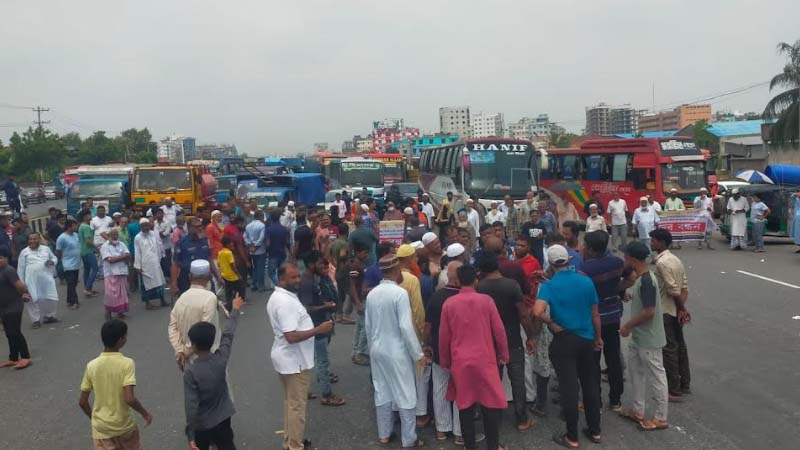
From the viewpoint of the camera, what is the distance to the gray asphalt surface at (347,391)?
582 centimetres

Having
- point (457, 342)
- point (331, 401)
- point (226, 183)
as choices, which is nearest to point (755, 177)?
point (331, 401)

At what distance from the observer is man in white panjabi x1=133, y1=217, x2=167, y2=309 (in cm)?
1153

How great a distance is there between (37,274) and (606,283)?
8.94 meters

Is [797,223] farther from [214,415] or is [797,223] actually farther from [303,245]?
[214,415]

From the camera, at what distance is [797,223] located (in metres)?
16.0

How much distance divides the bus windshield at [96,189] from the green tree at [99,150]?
66.7 metres

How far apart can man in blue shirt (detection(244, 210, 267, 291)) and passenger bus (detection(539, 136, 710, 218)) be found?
12.0 metres

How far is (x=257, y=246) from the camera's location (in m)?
12.7

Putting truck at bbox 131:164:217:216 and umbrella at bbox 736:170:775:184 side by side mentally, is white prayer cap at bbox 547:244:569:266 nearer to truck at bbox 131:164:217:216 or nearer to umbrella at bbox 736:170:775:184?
umbrella at bbox 736:170:775:184

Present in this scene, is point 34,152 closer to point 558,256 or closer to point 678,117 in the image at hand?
point 558,256

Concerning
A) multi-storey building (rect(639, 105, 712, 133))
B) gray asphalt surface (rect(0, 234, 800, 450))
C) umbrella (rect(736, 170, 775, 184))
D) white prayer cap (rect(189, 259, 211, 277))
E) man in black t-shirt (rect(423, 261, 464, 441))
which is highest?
multi-storey building (rect(639, 105, 712, 133))

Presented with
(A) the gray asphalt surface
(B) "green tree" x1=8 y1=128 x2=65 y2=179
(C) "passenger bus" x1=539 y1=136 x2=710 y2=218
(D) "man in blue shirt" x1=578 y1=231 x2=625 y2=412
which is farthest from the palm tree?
(B) "green tree" x1=8 y1=128 x2=65 y2=179

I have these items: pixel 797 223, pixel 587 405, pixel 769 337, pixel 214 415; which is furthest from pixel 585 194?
pixel 214 415

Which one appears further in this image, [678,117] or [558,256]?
[678,117]
